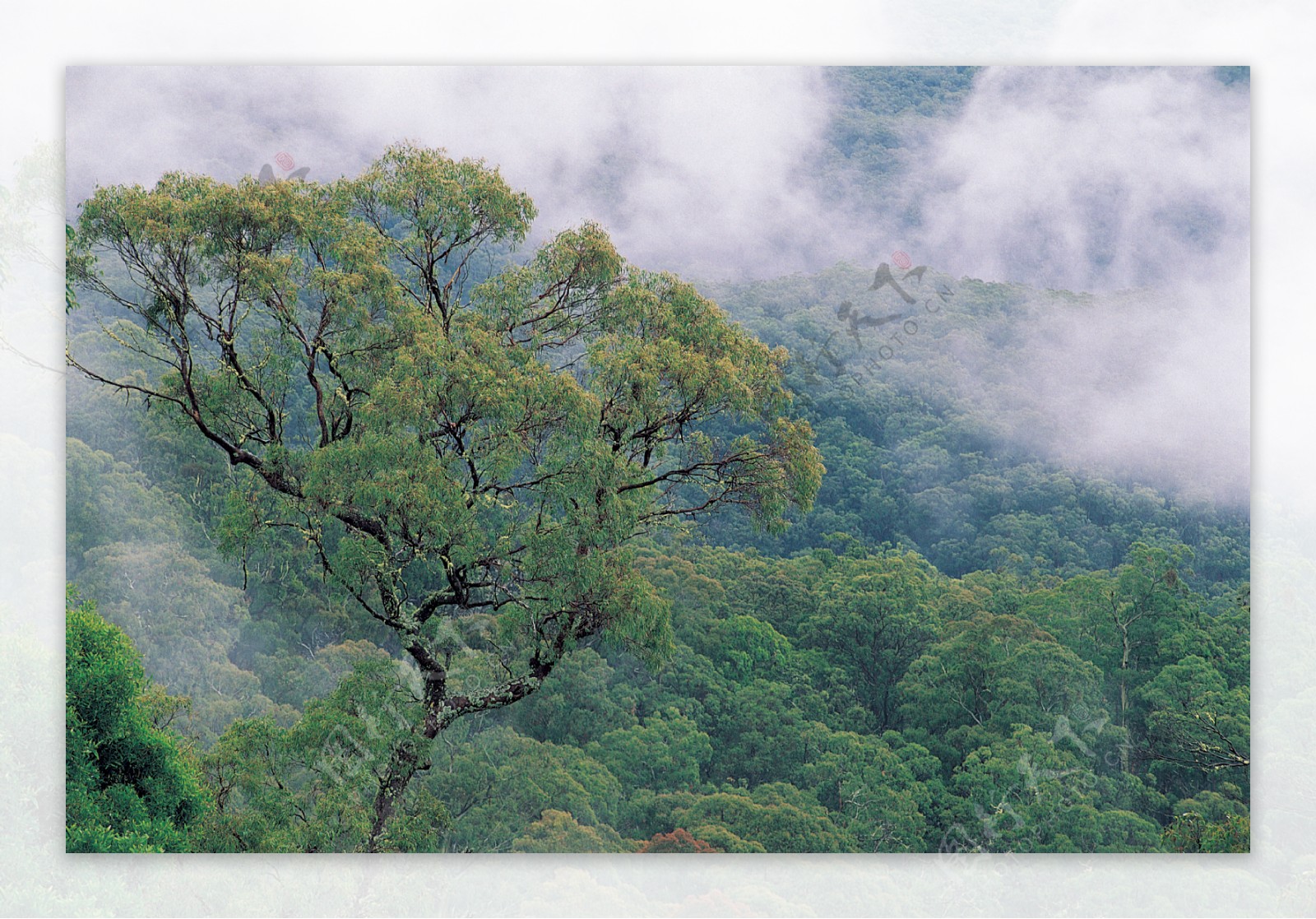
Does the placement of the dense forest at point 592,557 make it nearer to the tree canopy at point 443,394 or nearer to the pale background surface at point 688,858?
the tree canopy at point 443,394

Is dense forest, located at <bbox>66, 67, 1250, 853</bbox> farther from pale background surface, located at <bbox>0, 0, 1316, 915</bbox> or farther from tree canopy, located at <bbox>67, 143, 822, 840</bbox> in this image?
pale background surface, located at <bbox>0, 0, 1316, 915</bbox>

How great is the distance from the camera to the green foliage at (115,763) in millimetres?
5453

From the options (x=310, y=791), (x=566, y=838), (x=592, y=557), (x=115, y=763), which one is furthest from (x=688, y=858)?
(x=115, y=763)

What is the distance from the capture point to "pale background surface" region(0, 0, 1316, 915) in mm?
5473

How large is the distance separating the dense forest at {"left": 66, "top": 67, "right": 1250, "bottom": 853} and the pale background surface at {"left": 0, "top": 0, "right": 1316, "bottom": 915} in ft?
0.52

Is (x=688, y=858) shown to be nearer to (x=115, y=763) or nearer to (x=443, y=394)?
(x=443, y=394)

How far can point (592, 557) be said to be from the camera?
215 inches

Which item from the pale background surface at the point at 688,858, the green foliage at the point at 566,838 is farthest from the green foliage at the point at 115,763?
the green foliage at the point at 566,838

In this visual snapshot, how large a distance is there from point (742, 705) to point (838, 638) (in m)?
0.64

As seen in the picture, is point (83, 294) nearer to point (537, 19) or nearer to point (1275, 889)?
point (537, 19)

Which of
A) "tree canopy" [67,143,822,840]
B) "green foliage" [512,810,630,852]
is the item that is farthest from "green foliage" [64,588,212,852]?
"green foliage" [512,810,630,852]

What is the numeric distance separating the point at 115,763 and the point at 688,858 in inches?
119

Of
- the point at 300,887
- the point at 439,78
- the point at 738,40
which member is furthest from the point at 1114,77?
the point at 300,887

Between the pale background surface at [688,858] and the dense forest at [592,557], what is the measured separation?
6.2 inches
